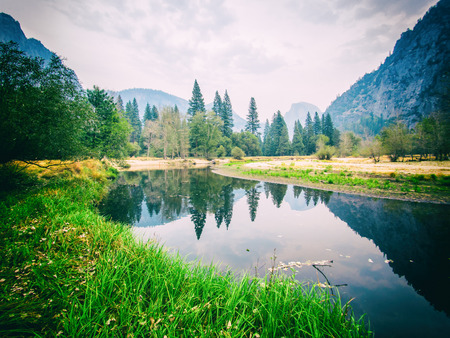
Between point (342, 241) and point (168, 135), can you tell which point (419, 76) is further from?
point (342, 241)

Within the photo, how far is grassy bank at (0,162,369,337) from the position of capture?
213cm

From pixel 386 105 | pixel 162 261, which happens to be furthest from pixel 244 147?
pixel 386 105

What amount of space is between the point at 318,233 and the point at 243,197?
21.7 feet

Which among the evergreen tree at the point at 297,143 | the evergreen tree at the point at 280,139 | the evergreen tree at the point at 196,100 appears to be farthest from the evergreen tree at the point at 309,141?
the evergreen tree at the point at 196,100

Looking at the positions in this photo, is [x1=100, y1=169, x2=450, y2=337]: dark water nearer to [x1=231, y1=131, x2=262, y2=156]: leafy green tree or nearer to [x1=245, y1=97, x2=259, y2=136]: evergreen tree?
[x1=231, y1=131, x2=262, y2=156]: leafy green tree

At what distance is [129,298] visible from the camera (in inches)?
107

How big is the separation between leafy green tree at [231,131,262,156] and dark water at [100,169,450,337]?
164ft

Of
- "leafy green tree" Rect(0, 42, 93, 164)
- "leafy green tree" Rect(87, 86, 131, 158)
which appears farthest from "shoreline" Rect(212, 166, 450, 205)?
"leafy green tree" Rect(87, 86, 131, 158)

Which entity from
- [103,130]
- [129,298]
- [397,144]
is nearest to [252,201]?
[129,298]

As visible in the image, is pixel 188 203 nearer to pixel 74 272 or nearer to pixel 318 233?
pixel 318 233

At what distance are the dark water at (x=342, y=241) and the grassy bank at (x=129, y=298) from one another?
810mm

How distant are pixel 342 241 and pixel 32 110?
49.7ft

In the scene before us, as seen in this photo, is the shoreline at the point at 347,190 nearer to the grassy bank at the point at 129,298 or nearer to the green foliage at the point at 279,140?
the grassy bank at the point at 129,298

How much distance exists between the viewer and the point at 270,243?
630 centimetres
